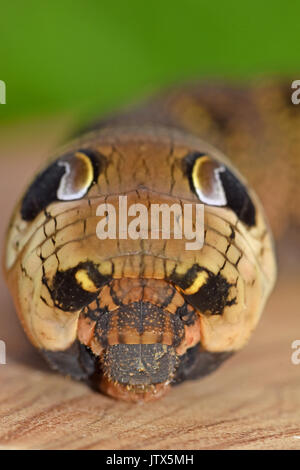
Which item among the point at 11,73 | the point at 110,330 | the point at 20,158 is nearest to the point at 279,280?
the point at 110,330

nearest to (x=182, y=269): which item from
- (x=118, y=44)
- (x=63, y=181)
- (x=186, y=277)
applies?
(x=186, y=277)

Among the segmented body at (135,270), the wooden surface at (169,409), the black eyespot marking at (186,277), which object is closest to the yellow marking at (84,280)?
the segmented body at (135,270)

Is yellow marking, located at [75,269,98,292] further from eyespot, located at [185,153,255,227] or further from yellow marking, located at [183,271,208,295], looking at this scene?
eyespot, located at [185,153,255,227]

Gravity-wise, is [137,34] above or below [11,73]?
above

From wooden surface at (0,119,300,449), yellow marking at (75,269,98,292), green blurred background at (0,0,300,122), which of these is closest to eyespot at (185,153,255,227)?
yellow marking at (75,269,98,292)

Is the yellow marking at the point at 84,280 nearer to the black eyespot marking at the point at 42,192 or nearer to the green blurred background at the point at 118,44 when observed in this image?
the black eyespot marking at the point at 42,192
